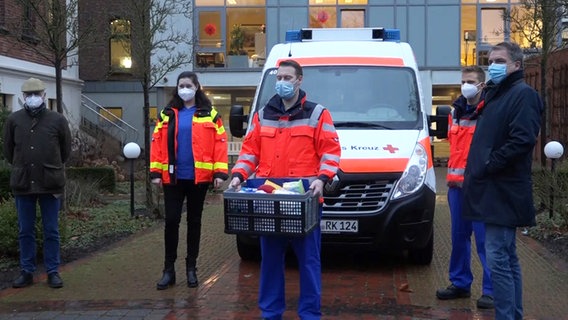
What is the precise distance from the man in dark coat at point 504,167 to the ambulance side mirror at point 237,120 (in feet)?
11.7

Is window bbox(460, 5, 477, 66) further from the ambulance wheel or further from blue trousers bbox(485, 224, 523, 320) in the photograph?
blue trousers bbox(485, 224, 523, 320)

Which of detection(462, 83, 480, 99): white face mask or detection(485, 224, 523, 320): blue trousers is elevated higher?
detection(462, 83, 480, 99): white face mask

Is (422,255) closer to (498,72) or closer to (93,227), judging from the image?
(498,72)

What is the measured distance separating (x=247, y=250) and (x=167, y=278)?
1329mm

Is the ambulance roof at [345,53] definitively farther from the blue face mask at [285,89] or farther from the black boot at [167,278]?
the blue face mask at [285,89]

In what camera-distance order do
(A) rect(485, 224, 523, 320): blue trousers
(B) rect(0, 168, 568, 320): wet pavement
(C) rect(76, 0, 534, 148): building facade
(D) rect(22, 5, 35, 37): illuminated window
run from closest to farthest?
(A) rect(485, 224, 523, 320): blue trousers
(B) rect(0, 168, 568, 320): wet pavement
(D) rect(22, 5, 35, 37): illuminated window
(C) rect(76, 0, 534, 148): building facade

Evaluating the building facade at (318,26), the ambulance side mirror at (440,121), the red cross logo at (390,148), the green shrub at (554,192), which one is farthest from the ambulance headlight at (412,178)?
the building facade at (318,26)

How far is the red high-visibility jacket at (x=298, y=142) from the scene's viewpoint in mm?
4781

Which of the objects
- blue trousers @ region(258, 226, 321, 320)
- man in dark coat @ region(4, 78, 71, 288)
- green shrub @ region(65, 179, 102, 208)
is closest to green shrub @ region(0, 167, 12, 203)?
green shrub @ region(65, 179, 102, 208)

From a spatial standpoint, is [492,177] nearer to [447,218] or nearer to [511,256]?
[511,256]

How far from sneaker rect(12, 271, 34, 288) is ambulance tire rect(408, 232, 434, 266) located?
3985 mm

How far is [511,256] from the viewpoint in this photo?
4.68m

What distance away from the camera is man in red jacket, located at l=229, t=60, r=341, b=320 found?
4703 mm

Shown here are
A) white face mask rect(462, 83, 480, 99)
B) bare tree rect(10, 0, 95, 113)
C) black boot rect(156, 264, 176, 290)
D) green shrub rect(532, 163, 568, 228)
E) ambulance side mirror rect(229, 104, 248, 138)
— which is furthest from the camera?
bare tree rect(10, 0, 95, 113)
